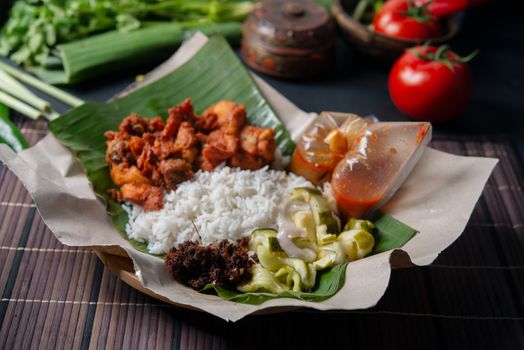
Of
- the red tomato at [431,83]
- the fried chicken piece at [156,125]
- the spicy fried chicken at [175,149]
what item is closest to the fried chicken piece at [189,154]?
the spicy fried chicken at [175,149]

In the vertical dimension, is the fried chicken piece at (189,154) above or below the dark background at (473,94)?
above

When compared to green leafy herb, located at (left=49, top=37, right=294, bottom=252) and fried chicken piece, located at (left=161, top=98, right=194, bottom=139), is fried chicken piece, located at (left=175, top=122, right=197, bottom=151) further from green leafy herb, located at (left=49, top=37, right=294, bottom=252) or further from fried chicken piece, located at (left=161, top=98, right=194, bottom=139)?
green leafy herb, located at (left=49, top=37, right=294, bottom=252)

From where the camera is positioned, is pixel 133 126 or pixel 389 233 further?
pixel 133 126

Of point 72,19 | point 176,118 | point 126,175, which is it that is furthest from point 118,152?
point 72,19

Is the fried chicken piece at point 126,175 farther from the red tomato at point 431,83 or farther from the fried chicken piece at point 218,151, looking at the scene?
the red tomato at point 431,83

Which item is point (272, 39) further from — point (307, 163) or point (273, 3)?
point (307, 163)

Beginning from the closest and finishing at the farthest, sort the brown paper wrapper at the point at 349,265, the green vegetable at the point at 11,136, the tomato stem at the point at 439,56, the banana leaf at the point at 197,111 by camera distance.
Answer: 1. the brown paper wrapper at the point at 349,265
2. the banana leaf at the point at 197,111
3. the green vegetable at the point at 11,136
4. the tomato stem at the point at 439,56

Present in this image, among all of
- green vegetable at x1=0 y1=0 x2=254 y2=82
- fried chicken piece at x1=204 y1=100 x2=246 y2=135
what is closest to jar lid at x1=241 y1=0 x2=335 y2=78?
green vegetable at x1=0 y1=0 x2=254 y2=82

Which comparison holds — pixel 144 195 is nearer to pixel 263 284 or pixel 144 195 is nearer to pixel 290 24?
pixel 263 284
